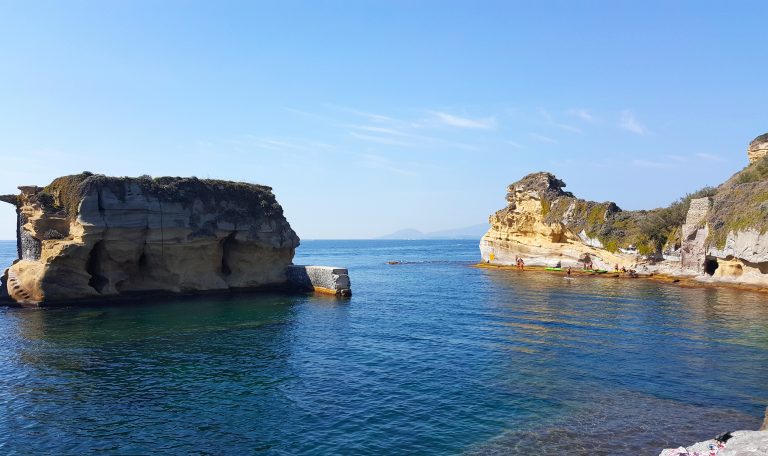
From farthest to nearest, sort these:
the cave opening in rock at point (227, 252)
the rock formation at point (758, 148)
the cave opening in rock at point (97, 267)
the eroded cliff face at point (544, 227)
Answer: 1. the eroded cliff face at point (544, 227)
2. the rock formation at point (758, 148)
3. the cave opening in rock at point (227, 252)
4. the cave opening in rock at point (97, 267)

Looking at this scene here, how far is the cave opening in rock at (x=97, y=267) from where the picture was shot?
38.3 m

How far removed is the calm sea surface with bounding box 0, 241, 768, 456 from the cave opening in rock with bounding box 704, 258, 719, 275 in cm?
1702

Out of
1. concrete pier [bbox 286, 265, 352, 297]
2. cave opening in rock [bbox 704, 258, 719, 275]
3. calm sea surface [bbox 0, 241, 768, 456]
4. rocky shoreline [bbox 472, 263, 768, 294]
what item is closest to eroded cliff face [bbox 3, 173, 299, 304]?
concrete pier [bbox 286, 265, 352, 297]

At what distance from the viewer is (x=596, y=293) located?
4484 centimetres

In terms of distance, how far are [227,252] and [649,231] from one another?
4907 centimetres

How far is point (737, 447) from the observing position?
9.66 m

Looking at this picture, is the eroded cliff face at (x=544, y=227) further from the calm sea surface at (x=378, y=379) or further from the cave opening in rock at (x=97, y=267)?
the cave opening in rock at (x=97, y=267)

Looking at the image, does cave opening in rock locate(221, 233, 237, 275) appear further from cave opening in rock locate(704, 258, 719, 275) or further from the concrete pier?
cave opening in rock locate(704, 258, 719, 275)

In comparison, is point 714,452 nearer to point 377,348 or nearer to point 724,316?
point 377,348

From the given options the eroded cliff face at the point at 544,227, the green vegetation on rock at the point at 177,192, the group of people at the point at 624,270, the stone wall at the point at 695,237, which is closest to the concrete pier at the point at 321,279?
the green vegetation on rock at the point at 177,192

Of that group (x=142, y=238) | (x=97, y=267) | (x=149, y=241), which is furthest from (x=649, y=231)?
(x=97, y=267)

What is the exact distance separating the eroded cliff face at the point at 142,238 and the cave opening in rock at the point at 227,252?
0.12m

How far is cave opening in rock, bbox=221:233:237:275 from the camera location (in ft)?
148

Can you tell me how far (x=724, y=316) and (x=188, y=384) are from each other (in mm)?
32383
